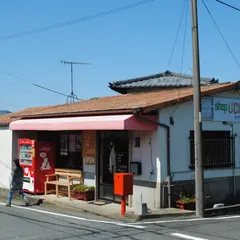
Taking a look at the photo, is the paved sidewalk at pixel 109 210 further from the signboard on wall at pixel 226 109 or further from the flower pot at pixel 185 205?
the signboard on wall at pixel 226 109

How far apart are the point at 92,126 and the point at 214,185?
4494mm

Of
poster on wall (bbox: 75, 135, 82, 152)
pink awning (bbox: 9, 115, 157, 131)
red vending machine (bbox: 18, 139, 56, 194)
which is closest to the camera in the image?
pink awning (bbox: 9, 115, 157, 131)

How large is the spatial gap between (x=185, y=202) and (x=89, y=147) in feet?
13.8

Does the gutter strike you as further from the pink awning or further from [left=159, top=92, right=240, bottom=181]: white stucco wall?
[left=159, top=92, right=240, bottom=181]: white stucco wall

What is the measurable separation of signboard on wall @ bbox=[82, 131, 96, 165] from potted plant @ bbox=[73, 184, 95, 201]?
90 cm

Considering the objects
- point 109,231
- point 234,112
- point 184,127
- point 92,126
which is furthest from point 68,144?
point 109,231

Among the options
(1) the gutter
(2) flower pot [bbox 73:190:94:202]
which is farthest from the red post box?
(2) flower pot [bbox 73:190:94:202]

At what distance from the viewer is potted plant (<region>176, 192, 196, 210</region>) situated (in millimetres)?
12422

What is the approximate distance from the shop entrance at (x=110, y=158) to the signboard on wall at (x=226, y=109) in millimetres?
3086

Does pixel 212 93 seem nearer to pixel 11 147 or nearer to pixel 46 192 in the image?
pixel 46 192

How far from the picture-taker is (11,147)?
17.5m

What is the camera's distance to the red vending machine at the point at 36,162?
16.0 metres

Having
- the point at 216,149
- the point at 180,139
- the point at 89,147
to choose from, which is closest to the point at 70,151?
the point at 89,147

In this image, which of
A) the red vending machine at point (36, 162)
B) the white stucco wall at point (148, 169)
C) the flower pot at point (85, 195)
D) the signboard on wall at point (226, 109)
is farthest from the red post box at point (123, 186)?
the red vending machine at point (36, 162)
